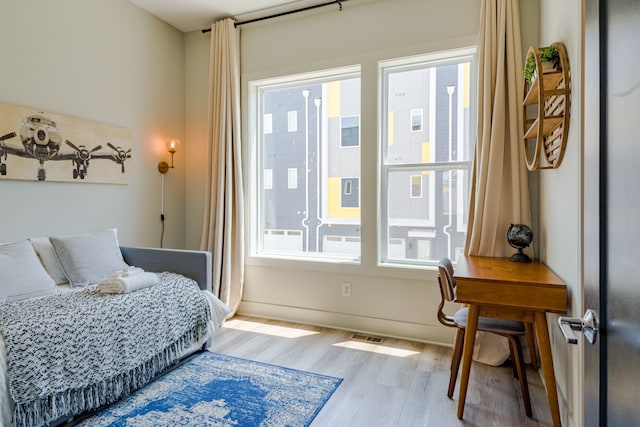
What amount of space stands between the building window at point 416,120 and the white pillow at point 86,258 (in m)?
2.62

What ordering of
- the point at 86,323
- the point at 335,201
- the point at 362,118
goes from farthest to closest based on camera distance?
the point at 335,201, the point at 362,118, the point at 86,323

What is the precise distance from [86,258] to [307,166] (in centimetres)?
197

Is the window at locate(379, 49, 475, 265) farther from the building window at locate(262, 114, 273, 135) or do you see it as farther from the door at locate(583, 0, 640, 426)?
the door at locate(583, 0, 640, 426)

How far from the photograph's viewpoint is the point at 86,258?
2.50m

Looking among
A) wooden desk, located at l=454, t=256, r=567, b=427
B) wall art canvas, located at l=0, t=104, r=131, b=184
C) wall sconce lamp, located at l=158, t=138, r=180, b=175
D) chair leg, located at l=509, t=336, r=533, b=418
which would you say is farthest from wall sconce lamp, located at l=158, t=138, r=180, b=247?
chair leg, located at l=509, t=336, r=533, b=418

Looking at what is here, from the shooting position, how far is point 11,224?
2.40 meters

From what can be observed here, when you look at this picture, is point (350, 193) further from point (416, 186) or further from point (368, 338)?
point (368, 338)

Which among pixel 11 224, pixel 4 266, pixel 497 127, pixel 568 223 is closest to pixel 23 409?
pixel 4 266

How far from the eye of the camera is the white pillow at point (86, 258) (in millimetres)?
2428

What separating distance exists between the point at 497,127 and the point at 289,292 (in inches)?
89.2

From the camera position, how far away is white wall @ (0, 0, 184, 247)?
2432mm

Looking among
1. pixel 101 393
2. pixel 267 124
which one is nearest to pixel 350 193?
pixel 267 124

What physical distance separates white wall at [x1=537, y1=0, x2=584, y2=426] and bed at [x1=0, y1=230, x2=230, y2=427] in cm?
221

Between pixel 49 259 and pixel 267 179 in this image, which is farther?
pixel 267 179
